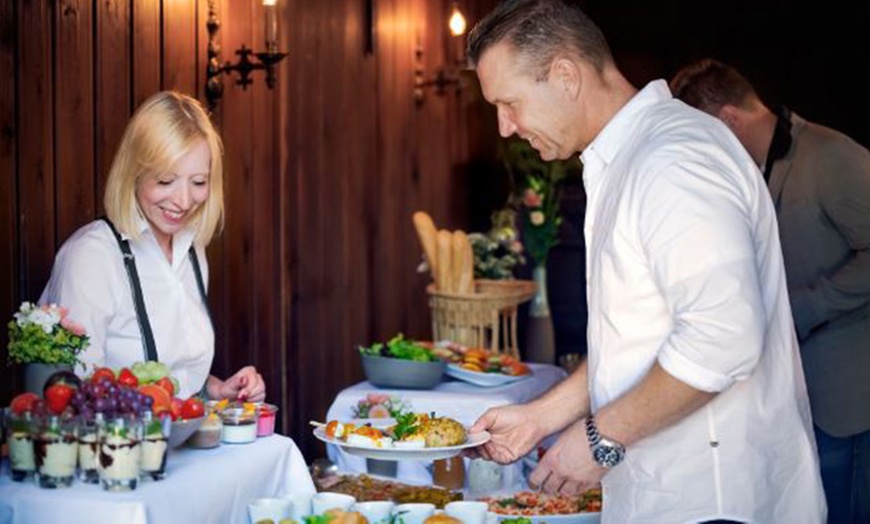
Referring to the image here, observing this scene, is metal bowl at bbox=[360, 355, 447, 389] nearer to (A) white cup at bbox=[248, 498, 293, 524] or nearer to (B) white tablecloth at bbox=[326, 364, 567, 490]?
(B) white tablecloth at bbox=[326, 364, 567, 490]

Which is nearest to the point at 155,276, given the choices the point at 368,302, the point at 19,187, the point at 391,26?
the point at 19,187

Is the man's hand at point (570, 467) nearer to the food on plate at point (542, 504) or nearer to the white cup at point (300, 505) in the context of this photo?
the white cup at point (300, 505)

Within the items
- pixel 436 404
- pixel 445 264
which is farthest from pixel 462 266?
pixel 436 404

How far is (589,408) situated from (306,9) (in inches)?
110

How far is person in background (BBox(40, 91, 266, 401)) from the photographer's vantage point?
3020 millimetres

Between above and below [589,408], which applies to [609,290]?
above

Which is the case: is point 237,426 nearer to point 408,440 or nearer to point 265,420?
point 265,420

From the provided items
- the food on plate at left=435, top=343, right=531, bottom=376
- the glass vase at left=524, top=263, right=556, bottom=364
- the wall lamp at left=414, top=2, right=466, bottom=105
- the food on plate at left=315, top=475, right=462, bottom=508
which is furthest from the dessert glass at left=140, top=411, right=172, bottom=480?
the glass vase at left=524, top=263, right=556, bottom=364

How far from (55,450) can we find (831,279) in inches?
95.1

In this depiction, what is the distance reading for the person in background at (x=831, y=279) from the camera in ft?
12.5

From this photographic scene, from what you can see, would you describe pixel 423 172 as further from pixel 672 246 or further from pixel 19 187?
pixel 672 246

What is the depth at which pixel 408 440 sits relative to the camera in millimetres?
2852

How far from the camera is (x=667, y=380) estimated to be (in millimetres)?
2135

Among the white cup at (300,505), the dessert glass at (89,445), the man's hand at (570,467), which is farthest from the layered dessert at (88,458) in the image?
the man's hand at (570,467)
